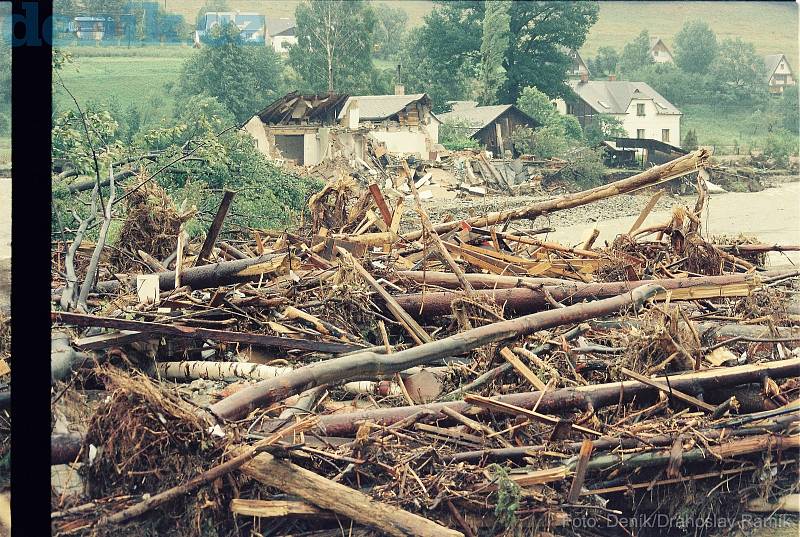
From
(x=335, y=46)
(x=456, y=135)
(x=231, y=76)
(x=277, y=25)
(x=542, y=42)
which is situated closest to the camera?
(x=456, y=135)

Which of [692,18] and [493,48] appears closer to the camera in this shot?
[493,48]

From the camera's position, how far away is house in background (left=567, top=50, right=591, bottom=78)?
4006cm

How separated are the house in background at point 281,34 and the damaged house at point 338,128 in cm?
1026

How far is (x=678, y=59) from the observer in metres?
41.8

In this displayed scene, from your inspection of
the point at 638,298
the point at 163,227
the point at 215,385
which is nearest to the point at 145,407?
the point at 215,385

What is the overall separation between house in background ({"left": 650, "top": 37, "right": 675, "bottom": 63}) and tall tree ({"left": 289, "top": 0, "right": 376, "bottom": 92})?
13267 millimetres

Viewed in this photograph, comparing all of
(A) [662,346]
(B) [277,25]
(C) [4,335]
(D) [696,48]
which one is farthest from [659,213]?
(B) [277,25]

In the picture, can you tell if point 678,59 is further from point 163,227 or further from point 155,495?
point 155,495

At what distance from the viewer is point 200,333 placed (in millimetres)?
5293

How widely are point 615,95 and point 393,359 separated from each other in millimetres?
37393

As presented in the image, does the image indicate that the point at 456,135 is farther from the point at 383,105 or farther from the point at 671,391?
the point at 671,391

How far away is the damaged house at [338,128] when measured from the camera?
2809cm

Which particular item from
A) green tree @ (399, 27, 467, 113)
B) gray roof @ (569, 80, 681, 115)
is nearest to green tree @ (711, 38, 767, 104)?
gray roof @ (569, 80, 681, 115)

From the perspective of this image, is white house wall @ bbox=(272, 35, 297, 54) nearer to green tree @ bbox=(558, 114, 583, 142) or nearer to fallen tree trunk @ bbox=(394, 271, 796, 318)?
green tree @ bbox=(558, 114, 583, 142)
